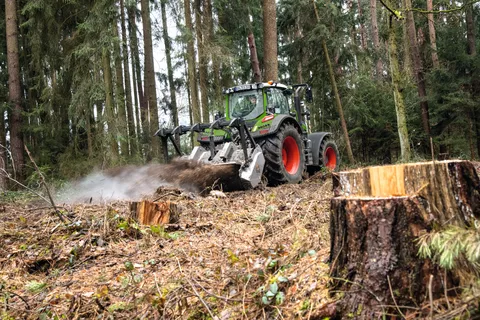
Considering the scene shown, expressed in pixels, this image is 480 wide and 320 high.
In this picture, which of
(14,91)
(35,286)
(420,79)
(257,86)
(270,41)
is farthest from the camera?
(420,79)

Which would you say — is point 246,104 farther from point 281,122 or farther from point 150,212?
point 150,212

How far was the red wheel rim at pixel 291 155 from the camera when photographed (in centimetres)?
952

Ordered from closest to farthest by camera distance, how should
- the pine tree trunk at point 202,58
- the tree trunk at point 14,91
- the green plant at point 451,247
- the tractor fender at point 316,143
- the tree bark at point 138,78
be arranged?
the green plant at point 451,247, the tractor fender at point 316,143, the tree trunk at point 14,91, the pine tree trunk at point 202,58, the tree bark at point 138,78

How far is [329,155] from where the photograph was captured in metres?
11.4

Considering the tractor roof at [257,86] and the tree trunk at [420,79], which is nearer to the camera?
the tractor roof at [257,86]

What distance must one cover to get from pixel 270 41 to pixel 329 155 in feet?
12.3

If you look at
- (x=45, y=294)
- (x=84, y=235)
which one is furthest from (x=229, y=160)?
(x=45, y=294)

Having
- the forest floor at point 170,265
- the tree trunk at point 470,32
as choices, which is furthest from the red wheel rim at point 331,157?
the tree trunk at point 470,32

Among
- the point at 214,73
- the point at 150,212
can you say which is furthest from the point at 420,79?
the point at 150,212

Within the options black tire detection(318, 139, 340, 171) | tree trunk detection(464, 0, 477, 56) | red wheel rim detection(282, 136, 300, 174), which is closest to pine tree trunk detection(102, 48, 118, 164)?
red wheel rim detection(282, 136, 300, 174)

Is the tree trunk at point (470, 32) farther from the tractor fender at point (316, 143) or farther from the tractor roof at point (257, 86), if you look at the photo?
the tractor roof at point (257, 86)

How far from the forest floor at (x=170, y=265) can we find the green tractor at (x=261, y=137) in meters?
2.09

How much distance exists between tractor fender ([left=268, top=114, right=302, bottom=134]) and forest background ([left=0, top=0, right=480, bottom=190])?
2.34m

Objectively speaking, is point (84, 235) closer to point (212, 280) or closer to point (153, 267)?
point (153, 267)
